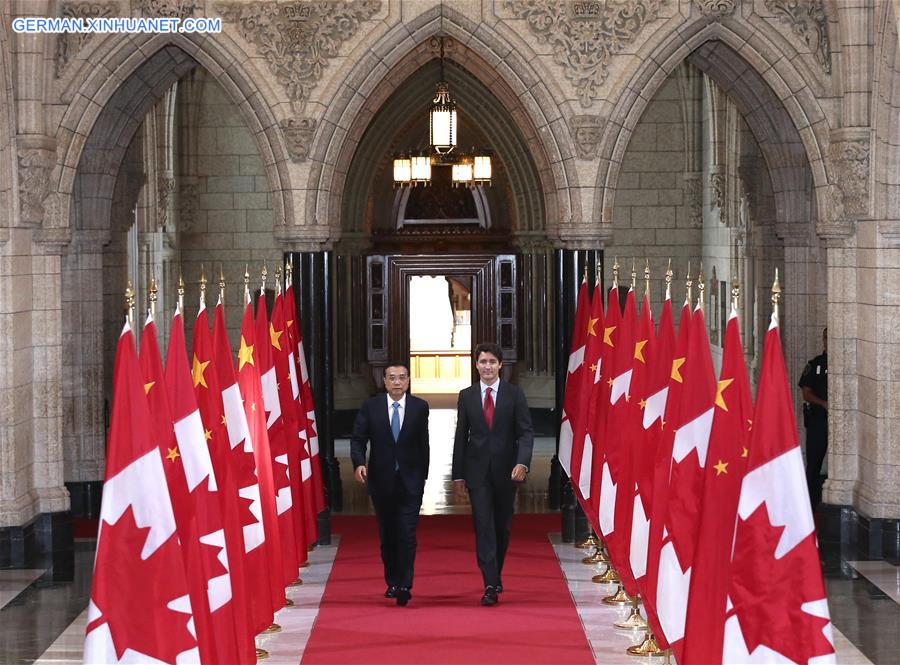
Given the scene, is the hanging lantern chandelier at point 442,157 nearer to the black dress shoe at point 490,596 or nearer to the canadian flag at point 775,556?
the black dress shoe at point 490,596

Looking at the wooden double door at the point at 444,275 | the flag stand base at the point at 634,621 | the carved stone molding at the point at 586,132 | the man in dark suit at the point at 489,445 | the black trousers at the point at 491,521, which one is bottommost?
the flag stand base at the point at 634,621

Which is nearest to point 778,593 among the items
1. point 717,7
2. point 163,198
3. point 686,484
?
point 686,484

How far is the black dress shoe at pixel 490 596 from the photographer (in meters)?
8.88

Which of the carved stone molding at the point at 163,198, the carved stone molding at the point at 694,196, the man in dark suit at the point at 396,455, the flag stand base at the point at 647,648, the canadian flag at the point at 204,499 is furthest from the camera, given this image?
the carved stone molding at the point at 694,196

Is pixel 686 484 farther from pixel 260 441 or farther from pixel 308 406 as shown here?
pixel 308 406

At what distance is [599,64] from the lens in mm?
10961

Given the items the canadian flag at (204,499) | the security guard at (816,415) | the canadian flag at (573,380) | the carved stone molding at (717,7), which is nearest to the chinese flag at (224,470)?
the canadian flag at (204,499)

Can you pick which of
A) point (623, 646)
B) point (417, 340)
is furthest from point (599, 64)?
point (417, 340)

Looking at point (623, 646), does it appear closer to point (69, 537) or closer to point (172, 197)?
point (69, 537)

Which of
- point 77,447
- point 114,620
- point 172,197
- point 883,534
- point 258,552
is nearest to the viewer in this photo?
point 114,620

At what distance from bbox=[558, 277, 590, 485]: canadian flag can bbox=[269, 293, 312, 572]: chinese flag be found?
2.00 metres

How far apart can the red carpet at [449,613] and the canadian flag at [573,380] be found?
0.70 meters

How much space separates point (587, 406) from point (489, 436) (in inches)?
63.5

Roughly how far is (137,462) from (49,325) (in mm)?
5071
